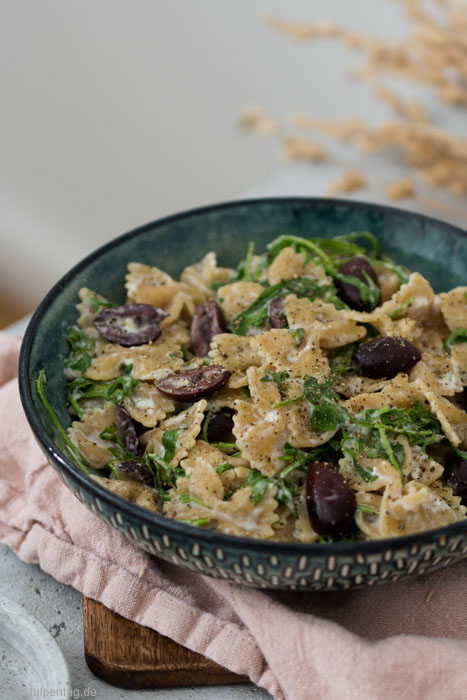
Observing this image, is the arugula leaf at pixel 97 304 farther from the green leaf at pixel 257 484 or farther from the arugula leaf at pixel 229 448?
the green leaf at pixel 257 484

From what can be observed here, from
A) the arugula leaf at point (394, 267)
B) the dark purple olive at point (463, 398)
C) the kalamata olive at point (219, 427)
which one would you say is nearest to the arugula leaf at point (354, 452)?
the kalamata olive at point (219, 427)

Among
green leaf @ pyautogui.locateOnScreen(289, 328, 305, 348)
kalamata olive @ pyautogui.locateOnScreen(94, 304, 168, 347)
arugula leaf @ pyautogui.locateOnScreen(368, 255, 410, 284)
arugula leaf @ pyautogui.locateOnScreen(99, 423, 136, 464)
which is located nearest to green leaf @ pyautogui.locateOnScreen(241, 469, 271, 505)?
arugula leaf @ pyautogui.locateOnScreen(99, 423, 136, 464)

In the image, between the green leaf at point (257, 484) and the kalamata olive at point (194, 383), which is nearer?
the green leaf at point (257, 484)

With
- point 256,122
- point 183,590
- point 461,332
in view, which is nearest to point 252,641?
point 183,590

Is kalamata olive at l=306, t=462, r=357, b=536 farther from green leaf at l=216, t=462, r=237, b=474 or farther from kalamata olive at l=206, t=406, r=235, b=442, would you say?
kalamata olive at l=206, t=406, r=235, b=442

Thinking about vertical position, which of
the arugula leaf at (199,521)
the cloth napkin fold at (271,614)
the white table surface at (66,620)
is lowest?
the white table surface at (66,620)

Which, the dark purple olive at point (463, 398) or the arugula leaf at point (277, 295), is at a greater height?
the arugula leaf at point (277, 295)

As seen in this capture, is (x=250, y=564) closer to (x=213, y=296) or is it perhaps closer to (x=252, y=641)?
(x=252, y=641)
